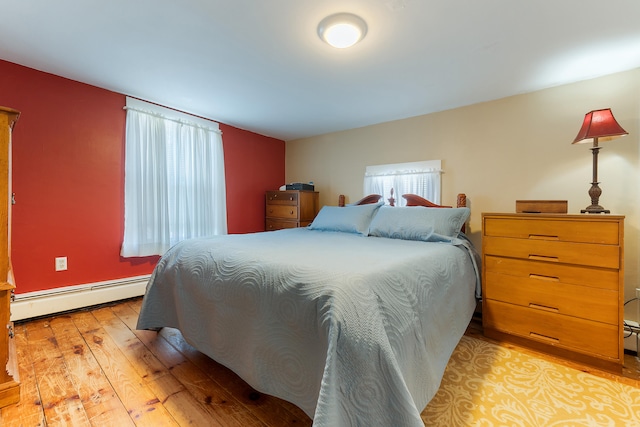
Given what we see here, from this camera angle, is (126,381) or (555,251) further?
(555,251)

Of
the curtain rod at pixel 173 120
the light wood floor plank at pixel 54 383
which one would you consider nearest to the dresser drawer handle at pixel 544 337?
the light wood floor plank at pixel 54 383

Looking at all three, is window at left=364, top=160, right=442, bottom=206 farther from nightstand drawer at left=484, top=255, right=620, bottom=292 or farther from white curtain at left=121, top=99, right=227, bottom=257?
white curtain at left=121, top=99, right=227, bottom=257

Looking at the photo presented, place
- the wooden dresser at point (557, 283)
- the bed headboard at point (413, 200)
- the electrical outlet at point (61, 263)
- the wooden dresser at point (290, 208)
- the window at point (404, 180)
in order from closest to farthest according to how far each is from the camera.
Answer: the wooden dresser at point (557, 283) → the electrical outlet at point (61, 263) → the bed headboard at point (413, 200) → the window at point (404, 180) → the wooden dresser at point (290, 208)

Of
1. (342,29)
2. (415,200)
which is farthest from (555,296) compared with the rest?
(342,29)

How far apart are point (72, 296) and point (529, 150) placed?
4283 mm

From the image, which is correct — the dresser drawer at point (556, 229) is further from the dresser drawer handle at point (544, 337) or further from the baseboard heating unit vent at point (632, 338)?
the baseboard heating unit vent at point (632, 338)

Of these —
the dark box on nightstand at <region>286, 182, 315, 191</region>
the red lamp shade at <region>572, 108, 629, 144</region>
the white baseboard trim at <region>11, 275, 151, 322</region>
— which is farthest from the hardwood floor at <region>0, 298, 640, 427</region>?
the dark box on nightstand at <region>286, 182, 315, 191</region>

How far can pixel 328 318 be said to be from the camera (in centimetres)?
96

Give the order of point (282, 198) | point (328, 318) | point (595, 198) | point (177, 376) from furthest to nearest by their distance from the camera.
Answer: point (282, 198) < point (595, 198) < point (177, 376) < point (328, 318)

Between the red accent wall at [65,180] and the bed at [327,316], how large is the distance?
1199mm

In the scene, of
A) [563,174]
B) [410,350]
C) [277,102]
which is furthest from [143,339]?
[563,174]

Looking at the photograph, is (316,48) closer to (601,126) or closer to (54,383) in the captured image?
(601,126)

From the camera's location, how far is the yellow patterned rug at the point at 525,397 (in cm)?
125

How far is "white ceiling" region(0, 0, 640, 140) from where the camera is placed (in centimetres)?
148
